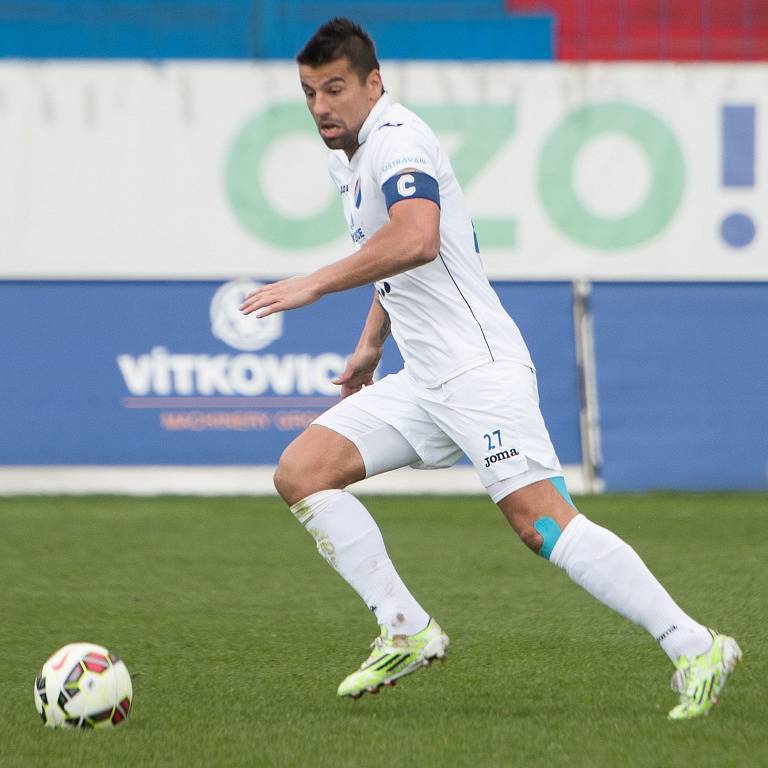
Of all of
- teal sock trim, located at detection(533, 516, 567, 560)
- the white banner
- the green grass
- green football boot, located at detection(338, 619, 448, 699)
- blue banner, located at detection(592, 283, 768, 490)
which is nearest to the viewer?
the green grass

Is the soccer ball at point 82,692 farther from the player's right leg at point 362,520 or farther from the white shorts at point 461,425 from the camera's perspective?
the white shorts at point 461,425

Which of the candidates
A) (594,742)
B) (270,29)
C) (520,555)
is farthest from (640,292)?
(594,742)

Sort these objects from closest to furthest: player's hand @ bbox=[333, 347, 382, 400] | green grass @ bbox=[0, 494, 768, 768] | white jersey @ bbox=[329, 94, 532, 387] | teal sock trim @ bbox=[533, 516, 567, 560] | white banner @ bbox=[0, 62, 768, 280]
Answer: green grass @ bbox=[0, 494, 768, 768] < teal sock trim @ bbox=[533, 516, 567, 560] < white jersey @ bbox=[329, 94, 532, 387] < player's hand @ bbox=[333, 347, 382, 400] < white banner @ bbox=[0, 62, 768, 280]

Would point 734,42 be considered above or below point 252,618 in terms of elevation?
above

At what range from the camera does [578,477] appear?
1046 centimetres

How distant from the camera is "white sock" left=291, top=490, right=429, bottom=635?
461 cm

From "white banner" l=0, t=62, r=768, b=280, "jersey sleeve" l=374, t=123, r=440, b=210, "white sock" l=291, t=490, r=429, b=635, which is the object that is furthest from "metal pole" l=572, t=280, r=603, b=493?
"jersey sleeve" l=374, t=123, r=440, b=210

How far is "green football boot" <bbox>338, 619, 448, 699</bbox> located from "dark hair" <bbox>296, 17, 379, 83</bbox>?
5.53 ft

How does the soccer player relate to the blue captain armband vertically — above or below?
below

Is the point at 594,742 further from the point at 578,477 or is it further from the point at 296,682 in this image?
the point at 578,477

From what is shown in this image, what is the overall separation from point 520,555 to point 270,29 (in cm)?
613

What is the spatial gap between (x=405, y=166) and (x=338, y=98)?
336 millimetres

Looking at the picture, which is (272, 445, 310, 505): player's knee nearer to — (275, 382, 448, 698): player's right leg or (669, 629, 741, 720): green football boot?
(275, 382, 448, 698): player's right leg

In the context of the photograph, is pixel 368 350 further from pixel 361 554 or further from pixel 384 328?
pixel 361 554
